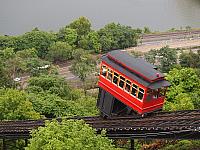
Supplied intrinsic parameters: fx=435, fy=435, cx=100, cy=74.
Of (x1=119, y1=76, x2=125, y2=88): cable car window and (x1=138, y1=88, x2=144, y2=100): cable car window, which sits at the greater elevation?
(x1=119, y1=76, x2=125, y2=88): cable car window

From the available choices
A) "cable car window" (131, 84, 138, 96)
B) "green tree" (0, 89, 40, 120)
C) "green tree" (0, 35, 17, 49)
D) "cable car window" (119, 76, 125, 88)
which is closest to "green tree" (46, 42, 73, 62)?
"green tree" (0, 35, 17, 49)

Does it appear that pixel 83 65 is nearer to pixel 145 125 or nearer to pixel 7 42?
pixel 7 42

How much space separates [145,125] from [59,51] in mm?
42486

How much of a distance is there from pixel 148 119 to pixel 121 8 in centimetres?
6290

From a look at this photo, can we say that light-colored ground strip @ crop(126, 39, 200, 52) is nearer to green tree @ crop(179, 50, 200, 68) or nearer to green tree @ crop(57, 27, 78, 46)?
green tree @ crop(57, 27, 78, 46)

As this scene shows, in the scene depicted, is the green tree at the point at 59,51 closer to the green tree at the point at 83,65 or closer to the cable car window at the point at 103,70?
the green tree at the point at 83,65

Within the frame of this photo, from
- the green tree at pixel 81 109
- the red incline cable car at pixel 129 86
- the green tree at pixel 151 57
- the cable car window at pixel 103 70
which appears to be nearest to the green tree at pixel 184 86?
the green tree at pixel 81 109

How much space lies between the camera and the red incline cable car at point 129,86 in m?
18.9

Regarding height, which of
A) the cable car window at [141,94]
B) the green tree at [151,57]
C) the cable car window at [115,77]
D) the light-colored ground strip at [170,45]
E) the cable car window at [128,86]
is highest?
the light-colored ground strip at [170,45]

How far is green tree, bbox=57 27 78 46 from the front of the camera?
2534 inches

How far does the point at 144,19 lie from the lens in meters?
77.1

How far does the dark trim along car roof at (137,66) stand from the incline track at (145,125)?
1774 millimetres

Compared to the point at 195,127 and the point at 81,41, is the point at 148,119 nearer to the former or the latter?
the point at 195,127

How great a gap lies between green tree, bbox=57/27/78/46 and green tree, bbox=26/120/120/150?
161ft
